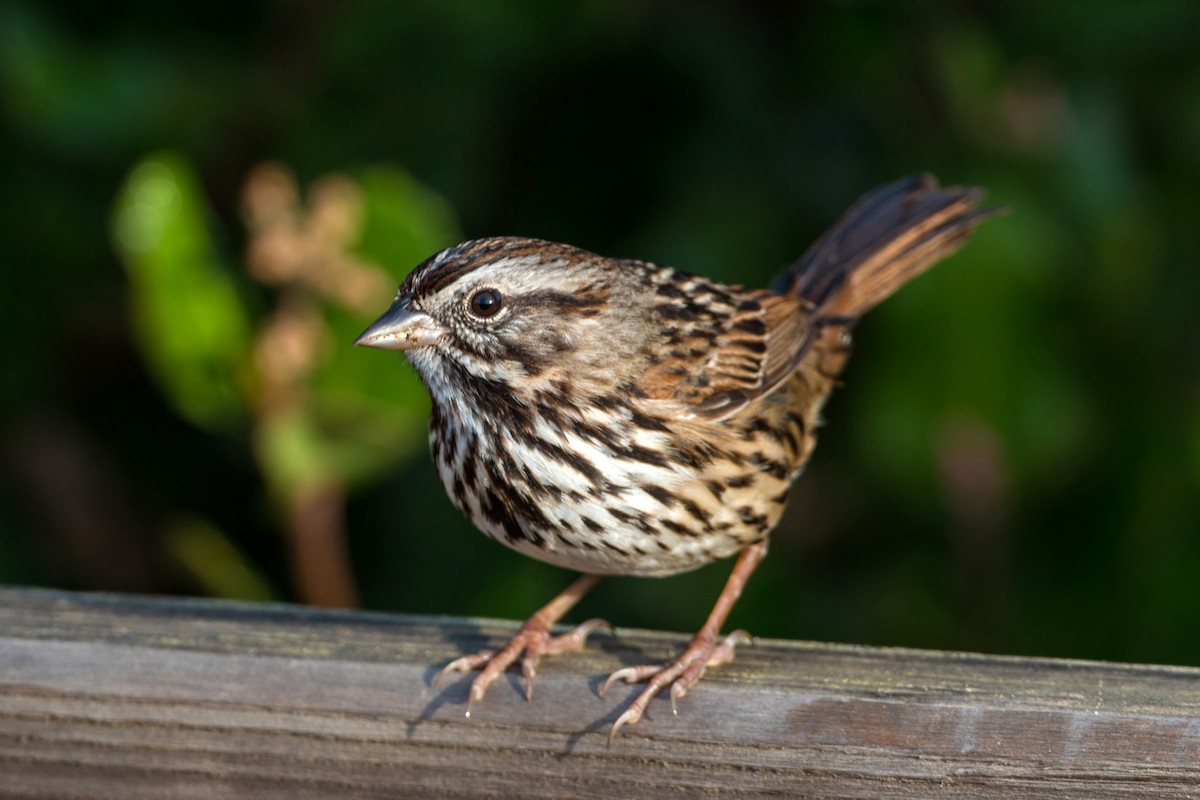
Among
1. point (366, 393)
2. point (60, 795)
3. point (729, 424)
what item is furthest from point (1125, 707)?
point (366, 393)

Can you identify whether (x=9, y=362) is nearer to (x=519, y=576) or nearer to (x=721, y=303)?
(x=519, y=576)

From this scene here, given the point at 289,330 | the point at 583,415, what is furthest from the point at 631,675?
the point at 289,330

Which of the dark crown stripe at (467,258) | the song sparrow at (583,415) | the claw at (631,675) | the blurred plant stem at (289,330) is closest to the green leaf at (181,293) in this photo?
the blurred plant stem at (289,330)

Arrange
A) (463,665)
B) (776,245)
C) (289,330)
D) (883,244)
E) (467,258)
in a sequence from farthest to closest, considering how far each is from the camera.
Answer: (776,245) < (883,244) < (289,330) < (467,258) < (463,665)

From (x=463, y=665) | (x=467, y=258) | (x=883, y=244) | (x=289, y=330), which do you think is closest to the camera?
(x=463, y=665)

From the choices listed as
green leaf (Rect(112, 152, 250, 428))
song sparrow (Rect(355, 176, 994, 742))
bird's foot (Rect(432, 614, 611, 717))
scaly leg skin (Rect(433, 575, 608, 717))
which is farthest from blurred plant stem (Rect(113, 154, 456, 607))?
bird's foot (Rect(432, 614, 611, 717))

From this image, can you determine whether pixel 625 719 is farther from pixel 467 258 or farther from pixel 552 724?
pixel 467 258

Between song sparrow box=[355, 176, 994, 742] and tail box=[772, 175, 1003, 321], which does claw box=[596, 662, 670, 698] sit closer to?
song sparrow box=[355, 176, 994, 742]
